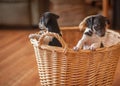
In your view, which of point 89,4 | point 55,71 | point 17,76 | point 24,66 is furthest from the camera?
point 89,4

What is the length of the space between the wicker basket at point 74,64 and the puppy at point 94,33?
0.22ft

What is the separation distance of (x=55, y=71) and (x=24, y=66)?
1.99ft

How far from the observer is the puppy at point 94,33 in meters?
1.20

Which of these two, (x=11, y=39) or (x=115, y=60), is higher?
(x=115, y=60)

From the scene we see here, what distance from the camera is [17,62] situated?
183 cm

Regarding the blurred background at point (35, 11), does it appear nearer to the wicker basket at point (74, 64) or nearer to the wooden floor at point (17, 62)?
the wooden floor at point (17, 62)

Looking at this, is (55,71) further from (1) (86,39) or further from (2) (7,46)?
(2) (7,46)

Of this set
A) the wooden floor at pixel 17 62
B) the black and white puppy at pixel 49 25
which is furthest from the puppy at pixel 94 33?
the wooden floor at pixel 17 62

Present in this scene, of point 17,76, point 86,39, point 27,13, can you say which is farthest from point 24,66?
point 27,13

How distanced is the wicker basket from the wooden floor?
0.27 m

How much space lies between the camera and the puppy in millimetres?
1196

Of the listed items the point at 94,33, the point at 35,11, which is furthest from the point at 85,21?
the point at 35,11

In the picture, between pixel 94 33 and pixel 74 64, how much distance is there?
201 millimetres

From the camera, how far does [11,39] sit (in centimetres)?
240
